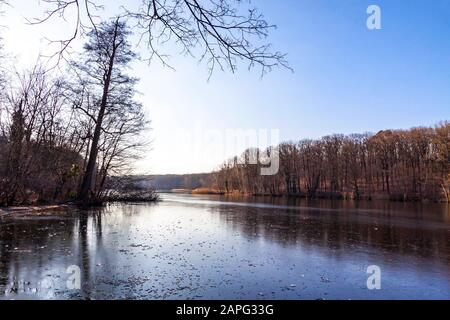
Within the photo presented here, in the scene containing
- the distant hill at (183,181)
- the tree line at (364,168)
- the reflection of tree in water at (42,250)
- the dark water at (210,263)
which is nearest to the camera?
the dark water at (210,263)

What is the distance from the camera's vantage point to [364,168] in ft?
234

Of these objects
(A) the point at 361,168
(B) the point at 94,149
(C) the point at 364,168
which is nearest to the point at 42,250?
(B) the point at 94,149

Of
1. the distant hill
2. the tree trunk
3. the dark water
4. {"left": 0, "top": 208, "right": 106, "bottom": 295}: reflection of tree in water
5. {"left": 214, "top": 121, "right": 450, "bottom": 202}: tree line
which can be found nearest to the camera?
the dark water

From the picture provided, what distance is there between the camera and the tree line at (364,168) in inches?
2293

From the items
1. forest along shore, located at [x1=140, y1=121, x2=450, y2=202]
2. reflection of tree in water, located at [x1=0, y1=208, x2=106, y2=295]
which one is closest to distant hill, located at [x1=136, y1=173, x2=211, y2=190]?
forest along shore, located at [x1=140, y1=121, x2=450, y2=202]

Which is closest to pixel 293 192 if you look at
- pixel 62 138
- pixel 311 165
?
pixel 311 165

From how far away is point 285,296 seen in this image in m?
6.03

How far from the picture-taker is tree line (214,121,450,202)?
58.2 metres

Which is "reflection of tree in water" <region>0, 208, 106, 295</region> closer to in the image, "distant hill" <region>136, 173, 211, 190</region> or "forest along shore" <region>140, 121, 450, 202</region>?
"forest along shore" <region>140, 121, 450, 202</region>

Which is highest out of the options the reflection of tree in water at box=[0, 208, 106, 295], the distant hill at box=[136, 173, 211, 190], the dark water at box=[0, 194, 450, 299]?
the distant hill at box=[136, 173, 211, 190]

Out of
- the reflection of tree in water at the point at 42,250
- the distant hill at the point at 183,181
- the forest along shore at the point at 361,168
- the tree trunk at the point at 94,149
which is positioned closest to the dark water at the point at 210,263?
the reflection of tree in water at the point at 42,250

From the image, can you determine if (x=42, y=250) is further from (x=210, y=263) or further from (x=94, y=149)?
(x=94, y=149)

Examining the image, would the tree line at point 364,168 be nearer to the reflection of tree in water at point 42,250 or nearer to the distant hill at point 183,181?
the distant hill at point 183,181

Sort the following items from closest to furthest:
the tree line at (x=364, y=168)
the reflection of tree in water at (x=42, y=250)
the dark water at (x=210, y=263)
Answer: the dark water at (x=210, y=263)
the reflection of tree in water at (x=42, y=250)
the tree line at (x=364, y=168)
